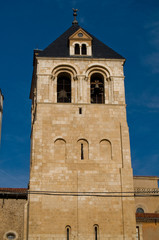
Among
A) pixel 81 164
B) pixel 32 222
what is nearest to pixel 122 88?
pixel 81 164

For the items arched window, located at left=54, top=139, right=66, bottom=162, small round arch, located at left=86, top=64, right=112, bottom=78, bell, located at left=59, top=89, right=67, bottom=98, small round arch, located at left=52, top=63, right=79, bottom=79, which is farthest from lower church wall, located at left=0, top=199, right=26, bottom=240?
small round arch, located at left=86, top=64, right=112, bottom=78

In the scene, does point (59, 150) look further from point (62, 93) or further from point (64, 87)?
point (64, 87)

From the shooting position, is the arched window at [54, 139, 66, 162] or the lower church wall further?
the arched window at [54, 139, 66, 162]

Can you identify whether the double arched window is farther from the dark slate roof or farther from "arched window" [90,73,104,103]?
"arched window" [90,73,104,103]

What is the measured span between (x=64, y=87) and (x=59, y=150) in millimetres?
5621

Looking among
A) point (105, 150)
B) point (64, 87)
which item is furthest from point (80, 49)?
point (105, 150)

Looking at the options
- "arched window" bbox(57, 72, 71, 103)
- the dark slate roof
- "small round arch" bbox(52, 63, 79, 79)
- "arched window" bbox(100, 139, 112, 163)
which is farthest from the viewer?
the dark slate roof

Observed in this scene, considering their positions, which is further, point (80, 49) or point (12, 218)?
point (80, 49)

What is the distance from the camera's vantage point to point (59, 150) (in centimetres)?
3031

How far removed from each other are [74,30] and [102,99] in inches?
281

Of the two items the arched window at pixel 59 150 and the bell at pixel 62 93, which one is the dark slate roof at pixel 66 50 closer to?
the bell at pixel 62 93

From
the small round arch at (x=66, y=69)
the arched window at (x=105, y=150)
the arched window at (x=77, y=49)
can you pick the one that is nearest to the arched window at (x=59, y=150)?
the arched window at (x=105, y=150)

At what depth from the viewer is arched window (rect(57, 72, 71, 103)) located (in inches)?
1307

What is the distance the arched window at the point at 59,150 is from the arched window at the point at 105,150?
2575 millimetres
